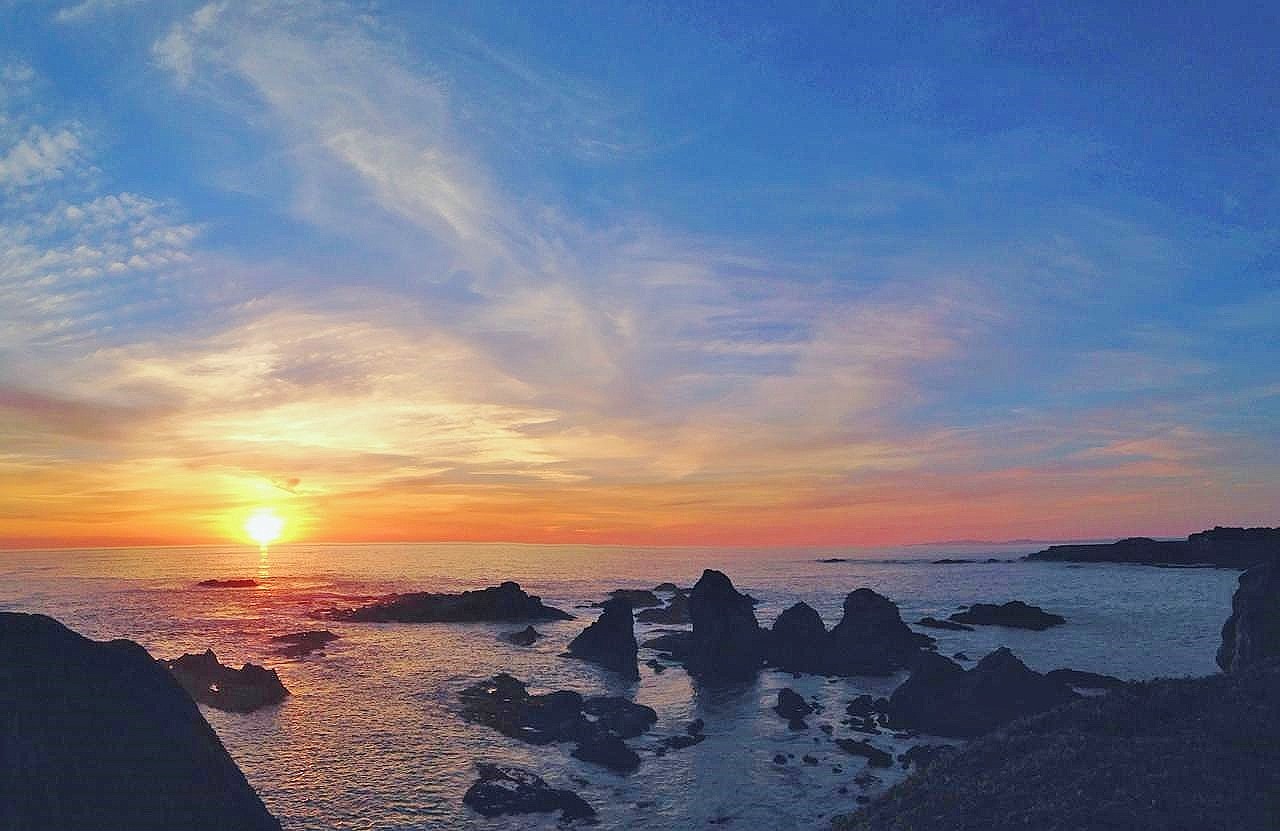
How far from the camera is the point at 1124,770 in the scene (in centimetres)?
2014

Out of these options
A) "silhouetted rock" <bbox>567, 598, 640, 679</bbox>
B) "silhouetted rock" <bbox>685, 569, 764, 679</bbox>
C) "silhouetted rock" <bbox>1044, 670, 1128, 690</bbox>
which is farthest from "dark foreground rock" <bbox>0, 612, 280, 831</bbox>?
"silhouetted rock" <bbox>1044, 670, 1128, 690</bbox>

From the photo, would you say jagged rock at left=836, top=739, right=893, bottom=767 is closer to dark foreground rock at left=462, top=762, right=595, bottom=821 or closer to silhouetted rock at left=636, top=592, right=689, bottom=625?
dark foreground rock at left=462, top=762, right=595, bottom=821

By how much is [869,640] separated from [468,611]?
5532 centimetres

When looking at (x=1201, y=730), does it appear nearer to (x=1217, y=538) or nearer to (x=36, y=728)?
(x=36, y=728)

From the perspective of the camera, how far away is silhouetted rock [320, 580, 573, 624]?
309 feet

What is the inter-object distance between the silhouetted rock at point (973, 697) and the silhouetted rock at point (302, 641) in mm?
54233

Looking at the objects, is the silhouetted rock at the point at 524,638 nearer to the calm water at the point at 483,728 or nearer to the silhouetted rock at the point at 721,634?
the calm water at the point at 483,728

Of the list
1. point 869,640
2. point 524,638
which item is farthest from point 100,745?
point 524,638

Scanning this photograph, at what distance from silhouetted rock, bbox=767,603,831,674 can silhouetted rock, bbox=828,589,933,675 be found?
2.86ft

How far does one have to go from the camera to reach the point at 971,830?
18.8 m

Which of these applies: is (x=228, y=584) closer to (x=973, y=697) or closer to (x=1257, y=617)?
(x=973, y=697)

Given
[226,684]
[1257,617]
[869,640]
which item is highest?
[1257,617]

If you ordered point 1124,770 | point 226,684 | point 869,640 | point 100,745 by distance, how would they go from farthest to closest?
point 869,640, point 226,684, point 1124,770, point 100,745

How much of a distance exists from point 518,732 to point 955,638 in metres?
54.2
